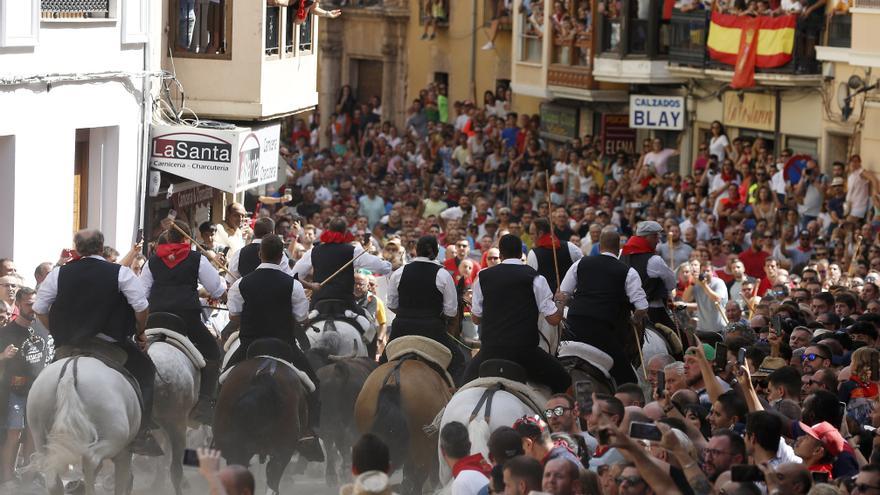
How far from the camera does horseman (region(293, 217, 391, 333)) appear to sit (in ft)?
49.9

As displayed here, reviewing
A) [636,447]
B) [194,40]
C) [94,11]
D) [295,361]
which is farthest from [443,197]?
[636,447]

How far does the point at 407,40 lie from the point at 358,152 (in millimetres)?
5215

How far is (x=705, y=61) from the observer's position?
3083 cm

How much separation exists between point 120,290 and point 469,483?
12.7 feet

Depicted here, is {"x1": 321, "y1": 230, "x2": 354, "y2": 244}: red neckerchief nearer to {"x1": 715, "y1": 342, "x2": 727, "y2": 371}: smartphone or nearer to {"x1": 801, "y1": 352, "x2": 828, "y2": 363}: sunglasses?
{"x1": 715, "y1": 342, "x2": 727, "y2": 371}: smartphone

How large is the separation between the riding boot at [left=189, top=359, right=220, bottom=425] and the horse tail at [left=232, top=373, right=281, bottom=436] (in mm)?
1695

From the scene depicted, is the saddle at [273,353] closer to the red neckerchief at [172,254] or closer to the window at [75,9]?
the red neckerchief at [172,254]

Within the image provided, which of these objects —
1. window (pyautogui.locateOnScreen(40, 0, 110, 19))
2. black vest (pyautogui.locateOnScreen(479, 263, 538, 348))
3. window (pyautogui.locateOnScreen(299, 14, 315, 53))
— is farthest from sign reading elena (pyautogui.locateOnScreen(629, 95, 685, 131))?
black vest (pyautogui.locateOnScreen(479, 263, 538, 348))

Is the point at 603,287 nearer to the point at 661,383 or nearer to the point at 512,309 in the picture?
the point at 512,309

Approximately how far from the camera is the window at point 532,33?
36.1 m

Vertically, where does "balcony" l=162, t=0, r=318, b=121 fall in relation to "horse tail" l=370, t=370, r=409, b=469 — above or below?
above

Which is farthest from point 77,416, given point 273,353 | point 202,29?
point 202,29

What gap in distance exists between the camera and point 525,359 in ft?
41.4

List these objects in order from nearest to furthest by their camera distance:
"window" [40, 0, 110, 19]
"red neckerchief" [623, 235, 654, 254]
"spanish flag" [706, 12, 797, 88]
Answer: "red neckerchief" [623, 235, 654, 254] < "window" [40, 0, 110, 19] < "spanish flag" [706, 12, 797, 88]
